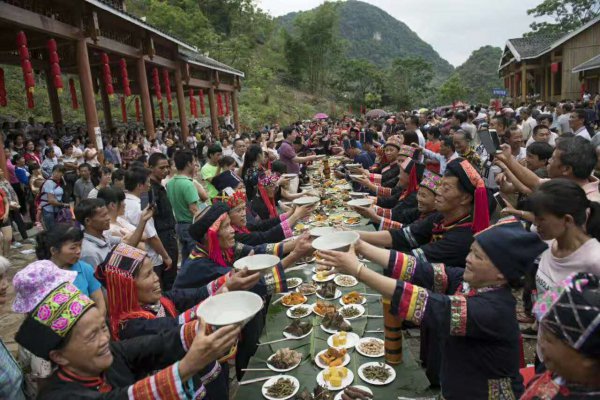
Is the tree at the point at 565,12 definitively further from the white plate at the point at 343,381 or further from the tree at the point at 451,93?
the white plate at the point at 343,381

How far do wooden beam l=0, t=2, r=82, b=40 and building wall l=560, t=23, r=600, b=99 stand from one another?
69.7ft

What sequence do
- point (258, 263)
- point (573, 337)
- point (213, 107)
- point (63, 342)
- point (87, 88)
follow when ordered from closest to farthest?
point (573, 337) < point (63, 342) < point (258, 263) < point (87, 88) < point (213, 107)

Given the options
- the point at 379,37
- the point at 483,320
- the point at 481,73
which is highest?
the point at 379,37

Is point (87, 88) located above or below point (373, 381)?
above

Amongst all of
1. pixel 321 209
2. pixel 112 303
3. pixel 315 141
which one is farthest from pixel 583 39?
pixel 112 303

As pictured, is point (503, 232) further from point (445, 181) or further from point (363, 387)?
point (363, 387)

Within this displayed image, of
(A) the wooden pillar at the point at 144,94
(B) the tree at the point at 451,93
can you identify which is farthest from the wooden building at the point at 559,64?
(B) the tree at the point at 451,93

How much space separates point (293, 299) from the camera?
396cm

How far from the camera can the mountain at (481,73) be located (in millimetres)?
54844

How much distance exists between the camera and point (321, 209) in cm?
729

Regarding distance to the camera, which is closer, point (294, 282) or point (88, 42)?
point (294, 282)

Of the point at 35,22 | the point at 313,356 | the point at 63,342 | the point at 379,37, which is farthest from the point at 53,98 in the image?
the point at 379,37

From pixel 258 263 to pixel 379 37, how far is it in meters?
104

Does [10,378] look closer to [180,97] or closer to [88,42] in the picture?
[88,42]
